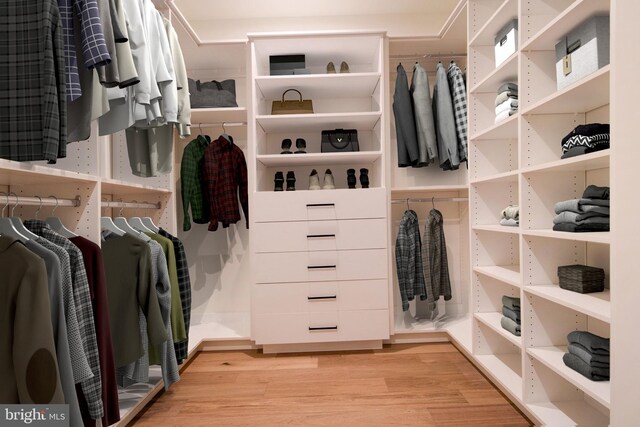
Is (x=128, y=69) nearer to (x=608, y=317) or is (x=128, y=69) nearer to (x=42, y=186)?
(x=42, y=186)

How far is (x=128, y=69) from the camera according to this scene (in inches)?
68.7

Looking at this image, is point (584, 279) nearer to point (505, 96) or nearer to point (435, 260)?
point (505, 96)

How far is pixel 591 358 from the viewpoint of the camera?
1.68 meters

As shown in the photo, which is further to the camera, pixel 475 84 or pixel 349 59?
pixel 349 59

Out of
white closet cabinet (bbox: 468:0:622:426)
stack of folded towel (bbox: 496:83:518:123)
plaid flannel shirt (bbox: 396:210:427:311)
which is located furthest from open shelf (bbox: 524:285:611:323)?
plaid flannel shirt (bbox: 396:210:427:311)

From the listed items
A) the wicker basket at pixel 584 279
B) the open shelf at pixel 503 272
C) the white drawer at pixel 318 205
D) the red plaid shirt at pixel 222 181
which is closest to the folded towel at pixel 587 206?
the wicker basket at pixel 584 279

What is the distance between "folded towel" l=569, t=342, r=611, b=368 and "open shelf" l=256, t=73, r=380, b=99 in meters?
2.07

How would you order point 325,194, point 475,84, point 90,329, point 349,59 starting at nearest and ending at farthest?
point 90,329 → point 475,84 → point 325,194 → point 349,59

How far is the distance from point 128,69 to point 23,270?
0.84 metres

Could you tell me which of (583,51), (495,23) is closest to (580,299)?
(583,51)

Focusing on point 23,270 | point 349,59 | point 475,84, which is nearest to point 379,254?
point 475,84

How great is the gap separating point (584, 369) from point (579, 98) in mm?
1051

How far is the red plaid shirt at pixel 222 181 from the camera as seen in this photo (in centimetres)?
324

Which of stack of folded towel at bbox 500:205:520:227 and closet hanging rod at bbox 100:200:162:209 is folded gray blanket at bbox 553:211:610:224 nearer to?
stack of folded towel at bbox 500:205:520:227
